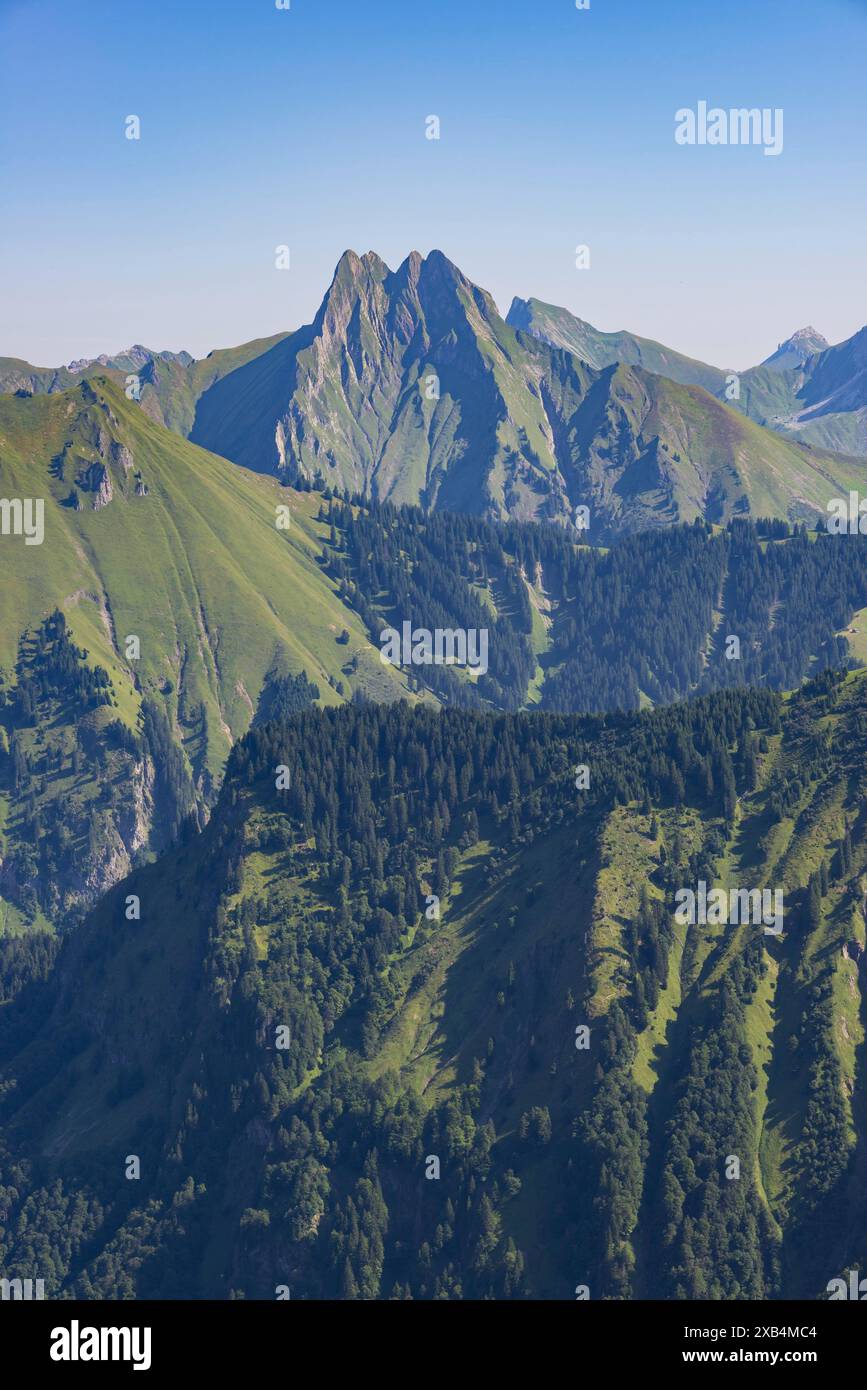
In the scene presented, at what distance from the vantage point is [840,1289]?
186m

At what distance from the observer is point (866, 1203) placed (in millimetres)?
196250

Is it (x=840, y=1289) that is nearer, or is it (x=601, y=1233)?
(x=840, y=1289)
